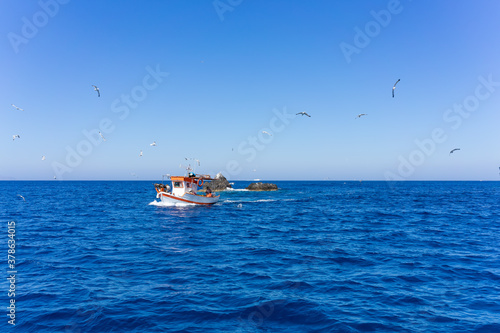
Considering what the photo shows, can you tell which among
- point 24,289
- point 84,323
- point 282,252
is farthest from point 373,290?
point 24,289

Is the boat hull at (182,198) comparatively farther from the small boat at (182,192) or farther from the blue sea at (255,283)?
the blue sea at (255,283)

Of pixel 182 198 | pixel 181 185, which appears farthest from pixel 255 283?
pixel 181 185

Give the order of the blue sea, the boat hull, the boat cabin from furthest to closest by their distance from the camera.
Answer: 1. the boat cabin
2. the boat hull
3. the blue sea

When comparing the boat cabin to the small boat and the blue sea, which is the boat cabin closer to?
the small boat

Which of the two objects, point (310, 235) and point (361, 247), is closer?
point (361, 247)

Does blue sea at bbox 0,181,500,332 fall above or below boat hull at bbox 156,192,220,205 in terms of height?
below

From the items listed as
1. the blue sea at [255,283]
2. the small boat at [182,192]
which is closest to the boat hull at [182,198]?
the small boat at [182,192]

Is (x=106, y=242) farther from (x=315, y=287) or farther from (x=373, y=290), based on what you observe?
(x=373, y=290)

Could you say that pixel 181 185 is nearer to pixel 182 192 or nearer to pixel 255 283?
pixel 182 192

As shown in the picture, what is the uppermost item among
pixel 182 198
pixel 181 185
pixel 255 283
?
pixel 181 185

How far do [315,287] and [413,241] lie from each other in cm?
1233

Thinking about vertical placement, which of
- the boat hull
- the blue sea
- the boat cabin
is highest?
the boat cabin


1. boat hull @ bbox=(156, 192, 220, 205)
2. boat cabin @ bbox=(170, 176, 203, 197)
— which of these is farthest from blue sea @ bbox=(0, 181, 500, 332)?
boat cabin @ bbox=(170, 176, 203, 197)

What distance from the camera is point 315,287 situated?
11.1 m
